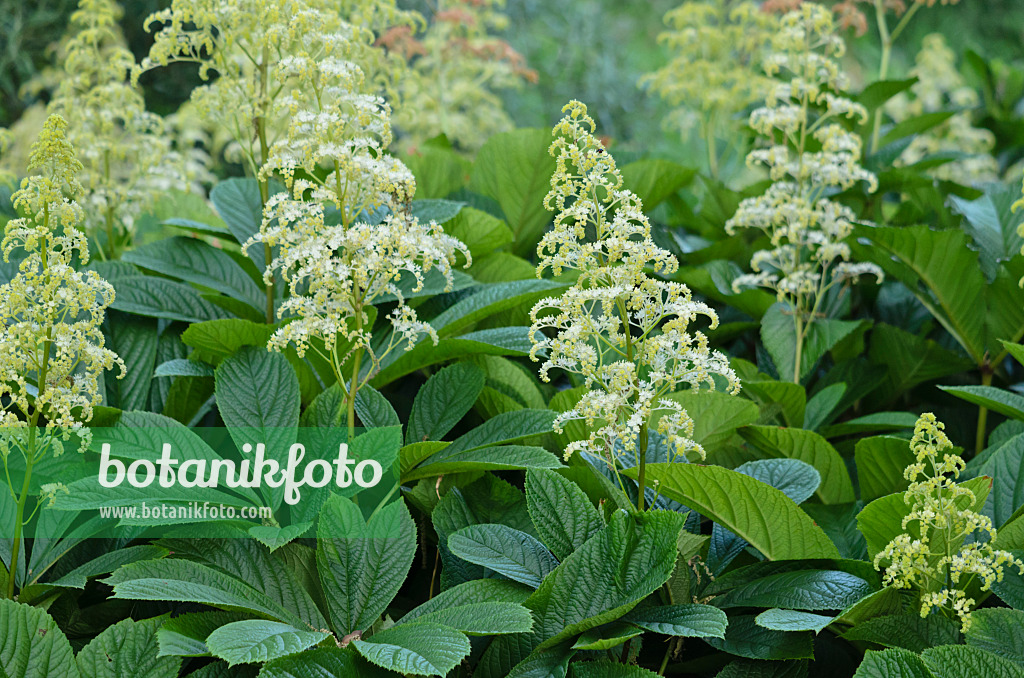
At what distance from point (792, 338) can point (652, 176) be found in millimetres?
615

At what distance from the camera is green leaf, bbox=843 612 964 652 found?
1164 mm

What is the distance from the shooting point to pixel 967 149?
3.68m

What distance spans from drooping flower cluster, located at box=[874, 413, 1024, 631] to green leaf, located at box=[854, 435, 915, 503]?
0.27 m

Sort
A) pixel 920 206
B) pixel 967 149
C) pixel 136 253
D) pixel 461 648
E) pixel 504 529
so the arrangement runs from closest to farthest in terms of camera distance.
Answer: pixel 461 648, pixel 504 529, pixel 136 253, pixel 920 206, pixel 967 149

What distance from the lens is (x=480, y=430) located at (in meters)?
1.49

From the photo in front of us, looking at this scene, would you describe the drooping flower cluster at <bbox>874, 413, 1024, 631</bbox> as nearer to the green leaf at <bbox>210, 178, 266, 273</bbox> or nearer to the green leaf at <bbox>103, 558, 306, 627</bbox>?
the green leaf at <bbox>103, 558, 306, 627</bbox>

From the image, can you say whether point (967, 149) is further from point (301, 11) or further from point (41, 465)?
point (41, 465)

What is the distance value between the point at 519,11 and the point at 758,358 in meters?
7.38

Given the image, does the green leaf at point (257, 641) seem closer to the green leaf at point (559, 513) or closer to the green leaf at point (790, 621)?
the green leaf at point (559, 513)

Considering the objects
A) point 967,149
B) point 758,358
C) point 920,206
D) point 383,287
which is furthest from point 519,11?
point 383,287

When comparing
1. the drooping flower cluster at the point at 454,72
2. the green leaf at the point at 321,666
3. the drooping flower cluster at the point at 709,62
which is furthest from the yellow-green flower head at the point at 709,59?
the green leaf at the point at 321,666

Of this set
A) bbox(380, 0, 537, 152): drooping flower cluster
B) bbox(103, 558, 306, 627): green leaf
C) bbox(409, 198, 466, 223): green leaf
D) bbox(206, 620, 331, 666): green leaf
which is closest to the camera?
bbox(206, 620, 331, 666): green leaf

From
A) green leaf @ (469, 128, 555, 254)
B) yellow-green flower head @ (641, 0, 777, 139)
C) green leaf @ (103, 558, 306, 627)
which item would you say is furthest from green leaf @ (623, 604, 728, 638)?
yellow-green flower head @ (641, 0, 777, 139)

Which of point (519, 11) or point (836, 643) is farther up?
point (519, 11)
